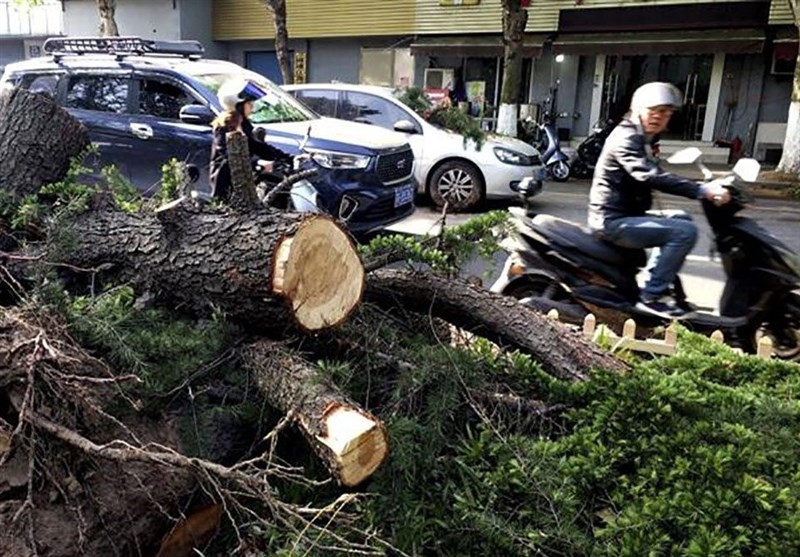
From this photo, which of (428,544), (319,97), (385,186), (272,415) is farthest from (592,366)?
(319,97)

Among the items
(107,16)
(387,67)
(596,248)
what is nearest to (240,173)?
(596,248)

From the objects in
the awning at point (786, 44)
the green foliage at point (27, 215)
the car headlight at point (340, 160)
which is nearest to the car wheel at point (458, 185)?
the car headlight at point (340, 160)

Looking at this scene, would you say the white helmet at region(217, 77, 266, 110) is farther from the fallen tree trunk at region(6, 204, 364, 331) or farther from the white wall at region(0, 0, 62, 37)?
the white wall at region(0, 0, 62, 37)

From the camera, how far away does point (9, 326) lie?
2598mm

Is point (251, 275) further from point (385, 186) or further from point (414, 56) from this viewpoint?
point (414, 56)

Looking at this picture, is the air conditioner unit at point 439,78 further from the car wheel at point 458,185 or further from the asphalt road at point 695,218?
the car wheel at point 458,185

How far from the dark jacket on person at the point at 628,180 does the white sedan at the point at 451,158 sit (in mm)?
5096

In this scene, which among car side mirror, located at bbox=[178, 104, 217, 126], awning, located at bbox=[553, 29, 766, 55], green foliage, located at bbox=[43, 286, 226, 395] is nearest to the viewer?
green foliage, located at bbox=[43, 286, 226, 395]

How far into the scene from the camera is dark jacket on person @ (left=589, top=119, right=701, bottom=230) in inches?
159

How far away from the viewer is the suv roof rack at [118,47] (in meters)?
7.80

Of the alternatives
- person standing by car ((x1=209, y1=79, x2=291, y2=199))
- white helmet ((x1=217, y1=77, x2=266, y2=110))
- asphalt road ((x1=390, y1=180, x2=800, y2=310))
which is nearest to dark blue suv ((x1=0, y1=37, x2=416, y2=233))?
white helmet ((x1=217, y1=77, x2=266, y2=110))

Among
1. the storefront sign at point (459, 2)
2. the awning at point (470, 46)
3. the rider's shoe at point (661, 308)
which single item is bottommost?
the rider's shoe at point (661, 308)

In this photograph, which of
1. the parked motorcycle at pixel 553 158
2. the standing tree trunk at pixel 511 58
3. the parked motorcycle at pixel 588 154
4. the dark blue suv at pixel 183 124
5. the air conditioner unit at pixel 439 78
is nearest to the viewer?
the dark blue suv at pixel 183 124

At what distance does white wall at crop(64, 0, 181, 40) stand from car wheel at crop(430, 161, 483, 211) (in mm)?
15103
